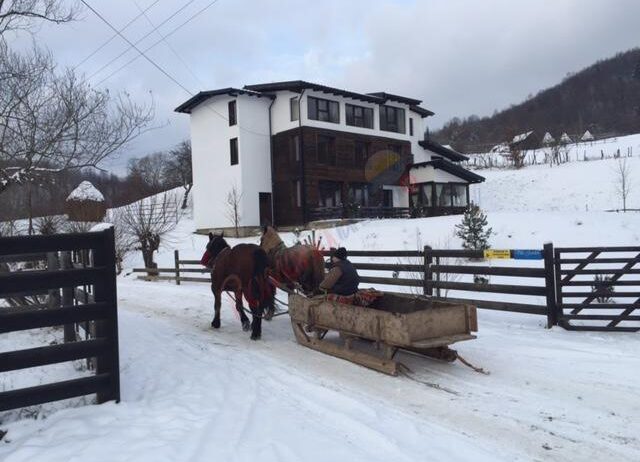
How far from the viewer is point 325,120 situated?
3588 cm

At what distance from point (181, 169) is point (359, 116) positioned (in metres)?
30.6

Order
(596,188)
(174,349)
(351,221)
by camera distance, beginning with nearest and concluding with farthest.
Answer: (174,349) → (351,221) → (596,188)

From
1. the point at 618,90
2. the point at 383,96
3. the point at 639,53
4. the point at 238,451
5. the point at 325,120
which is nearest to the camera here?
the point at 238,451

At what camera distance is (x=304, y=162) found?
112ft

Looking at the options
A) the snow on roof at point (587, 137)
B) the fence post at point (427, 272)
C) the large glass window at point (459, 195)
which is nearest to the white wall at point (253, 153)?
the large glass window at point (459, 195)

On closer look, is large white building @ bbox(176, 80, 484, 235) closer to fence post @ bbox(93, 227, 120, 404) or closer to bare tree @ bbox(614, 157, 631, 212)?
bare tree @ bbox(614, 157, 631, 212)

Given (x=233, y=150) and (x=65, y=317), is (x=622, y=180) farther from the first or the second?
(x=65, y=317)

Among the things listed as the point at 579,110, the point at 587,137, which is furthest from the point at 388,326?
the point at 579,110

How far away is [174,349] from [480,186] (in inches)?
1715

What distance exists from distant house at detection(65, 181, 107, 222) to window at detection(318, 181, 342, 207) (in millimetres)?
13795

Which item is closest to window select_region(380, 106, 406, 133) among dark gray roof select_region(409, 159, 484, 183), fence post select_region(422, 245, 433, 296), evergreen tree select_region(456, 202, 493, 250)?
dark gray roof select_region(409, 159, 484, 183)

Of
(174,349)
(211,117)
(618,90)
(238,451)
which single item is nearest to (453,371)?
(238,451)

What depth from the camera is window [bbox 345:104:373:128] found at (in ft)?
123

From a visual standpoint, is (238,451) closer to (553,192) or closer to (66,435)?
(66,435)
